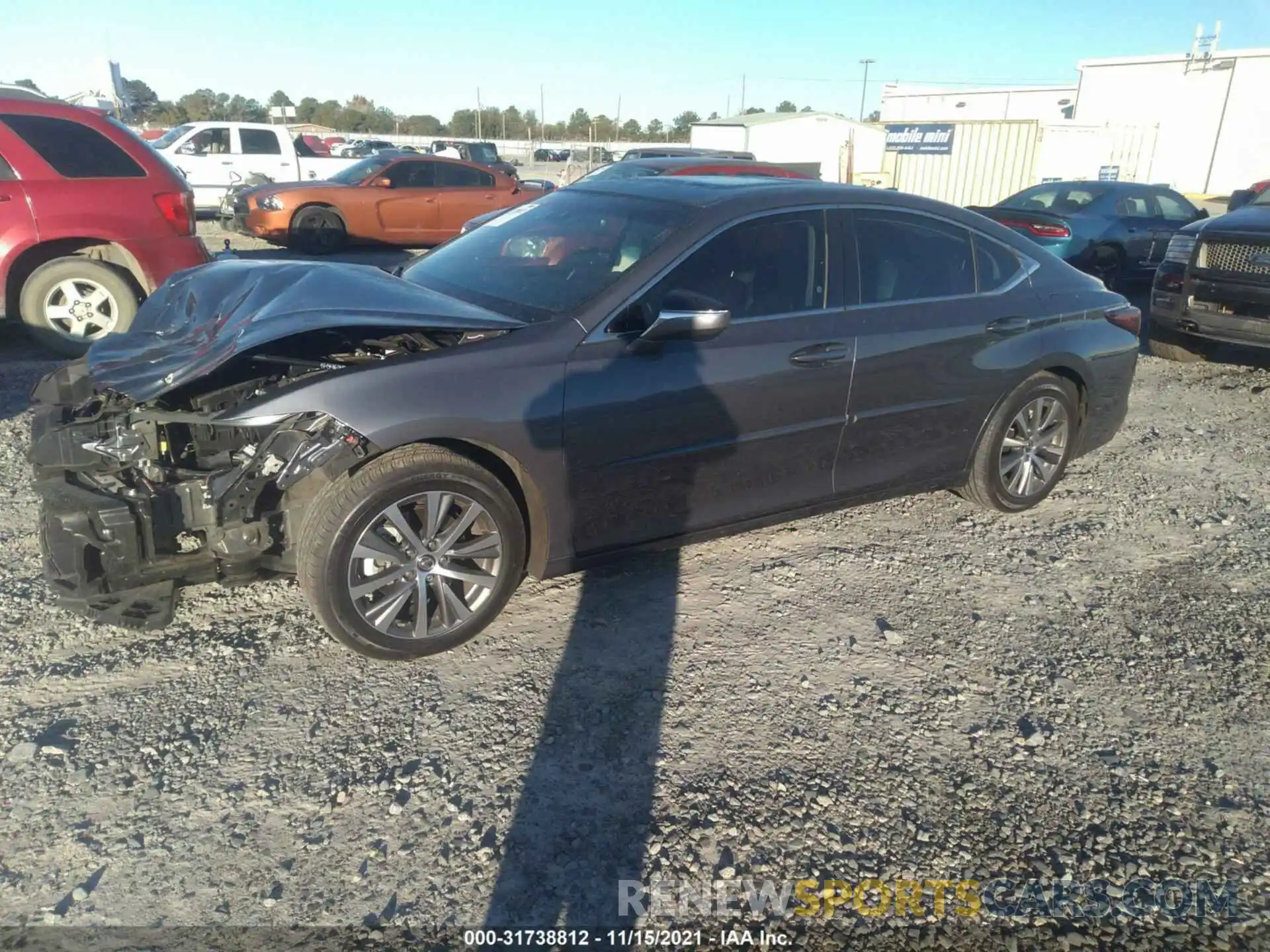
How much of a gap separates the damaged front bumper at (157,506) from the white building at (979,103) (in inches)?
1721

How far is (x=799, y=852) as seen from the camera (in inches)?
104

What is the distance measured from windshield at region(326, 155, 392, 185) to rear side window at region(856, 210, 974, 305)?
11905 millimetres

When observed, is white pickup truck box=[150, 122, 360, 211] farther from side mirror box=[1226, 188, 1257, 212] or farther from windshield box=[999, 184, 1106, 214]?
side mirror box=[1226, 188, 1257, 212]

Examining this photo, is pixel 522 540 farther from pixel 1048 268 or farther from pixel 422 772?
pixel 1048 268

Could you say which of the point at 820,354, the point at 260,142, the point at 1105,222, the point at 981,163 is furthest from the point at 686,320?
the point at 981,163

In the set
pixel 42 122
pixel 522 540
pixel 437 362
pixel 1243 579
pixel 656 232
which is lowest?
pixel 1243 579

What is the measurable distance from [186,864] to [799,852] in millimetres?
1670

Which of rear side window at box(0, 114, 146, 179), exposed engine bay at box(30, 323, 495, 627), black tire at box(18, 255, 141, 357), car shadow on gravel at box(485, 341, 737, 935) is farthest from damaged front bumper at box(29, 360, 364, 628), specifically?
rear side window at box(0, 114, 146, 179)

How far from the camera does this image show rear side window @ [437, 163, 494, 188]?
14945mm

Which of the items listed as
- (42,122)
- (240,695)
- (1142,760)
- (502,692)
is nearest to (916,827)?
(1142,760)

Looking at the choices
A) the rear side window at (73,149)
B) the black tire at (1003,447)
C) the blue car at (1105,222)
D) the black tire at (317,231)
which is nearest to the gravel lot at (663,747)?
the black tire at (1003,447)

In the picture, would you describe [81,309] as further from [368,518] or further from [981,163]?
[981,163]

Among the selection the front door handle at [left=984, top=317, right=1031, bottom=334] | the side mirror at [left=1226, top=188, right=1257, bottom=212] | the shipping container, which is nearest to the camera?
the front door handle at [left=984, top=317, right=1031, bottom=334]

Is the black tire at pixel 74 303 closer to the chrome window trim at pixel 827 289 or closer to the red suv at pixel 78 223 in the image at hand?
the red suv at pixel 78 223
